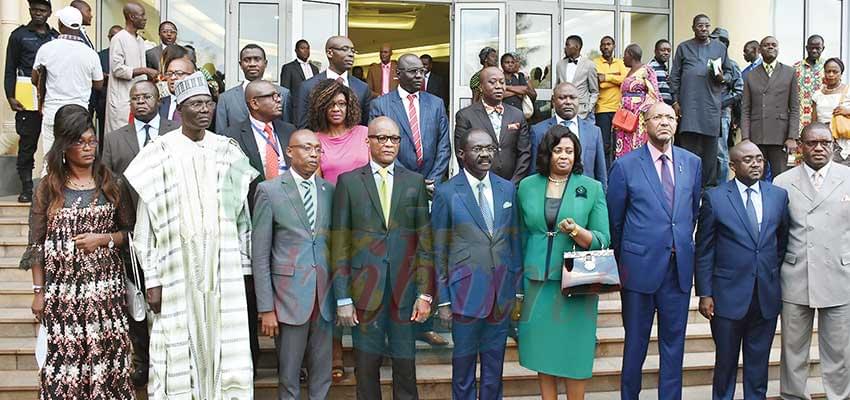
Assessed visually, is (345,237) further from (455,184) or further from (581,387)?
(581,387)

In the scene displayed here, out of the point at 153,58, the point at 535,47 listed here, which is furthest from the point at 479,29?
the point at 153,58

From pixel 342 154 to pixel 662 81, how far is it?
565cm

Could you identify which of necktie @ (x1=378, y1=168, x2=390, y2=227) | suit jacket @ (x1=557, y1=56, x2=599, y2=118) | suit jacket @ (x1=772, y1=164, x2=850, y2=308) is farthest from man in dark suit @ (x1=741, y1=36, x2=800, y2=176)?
necktie @ (x1=378, y1=168, x2=390, y2=227)

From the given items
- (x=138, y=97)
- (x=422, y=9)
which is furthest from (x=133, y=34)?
(x=422, y=9)

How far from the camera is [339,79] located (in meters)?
6.43

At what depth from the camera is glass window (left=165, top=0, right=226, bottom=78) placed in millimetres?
11680

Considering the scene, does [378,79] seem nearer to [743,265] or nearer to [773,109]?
[773,109]

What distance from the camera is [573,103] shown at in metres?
6.37

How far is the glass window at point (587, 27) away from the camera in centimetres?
1301

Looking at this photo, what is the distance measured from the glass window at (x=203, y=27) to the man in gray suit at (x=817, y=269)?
28.2ft

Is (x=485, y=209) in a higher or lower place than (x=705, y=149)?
lower

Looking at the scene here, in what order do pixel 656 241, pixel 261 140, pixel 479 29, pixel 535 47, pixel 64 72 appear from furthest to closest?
pixel 535 47
pixel 479 29
pixel 64 72
pixel 261 140
pixel 656 241

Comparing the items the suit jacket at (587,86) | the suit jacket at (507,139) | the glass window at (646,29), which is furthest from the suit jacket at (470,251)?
the glass window at (646,29)

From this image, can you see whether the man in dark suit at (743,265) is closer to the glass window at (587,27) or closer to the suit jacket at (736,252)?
the suit jacket at (736,252)
